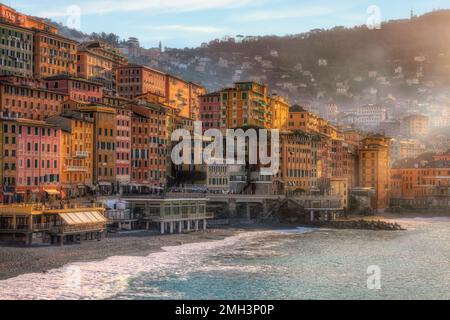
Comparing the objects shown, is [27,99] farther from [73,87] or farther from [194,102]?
[194,102]

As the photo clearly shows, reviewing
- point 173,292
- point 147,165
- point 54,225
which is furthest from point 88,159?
point 173,292

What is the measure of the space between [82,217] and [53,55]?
6205cm

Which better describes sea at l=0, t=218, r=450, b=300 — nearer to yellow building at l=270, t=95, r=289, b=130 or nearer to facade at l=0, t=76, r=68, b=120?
facade at l=0, t=76, r=68, b=120

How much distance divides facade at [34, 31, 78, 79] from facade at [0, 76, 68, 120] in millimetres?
17270

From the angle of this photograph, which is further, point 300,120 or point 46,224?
point 300,120

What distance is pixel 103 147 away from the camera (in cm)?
A: 10881

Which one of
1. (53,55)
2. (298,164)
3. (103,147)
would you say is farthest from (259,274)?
(298,164)

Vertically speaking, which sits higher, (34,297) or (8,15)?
(8,15)

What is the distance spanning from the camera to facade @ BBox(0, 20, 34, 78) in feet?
A: 390

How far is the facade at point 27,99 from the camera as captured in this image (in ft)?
325

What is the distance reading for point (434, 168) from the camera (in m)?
180

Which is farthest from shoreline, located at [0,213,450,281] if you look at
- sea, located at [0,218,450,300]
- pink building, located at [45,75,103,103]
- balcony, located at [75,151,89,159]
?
pink building, located at [45,75,103,103]
